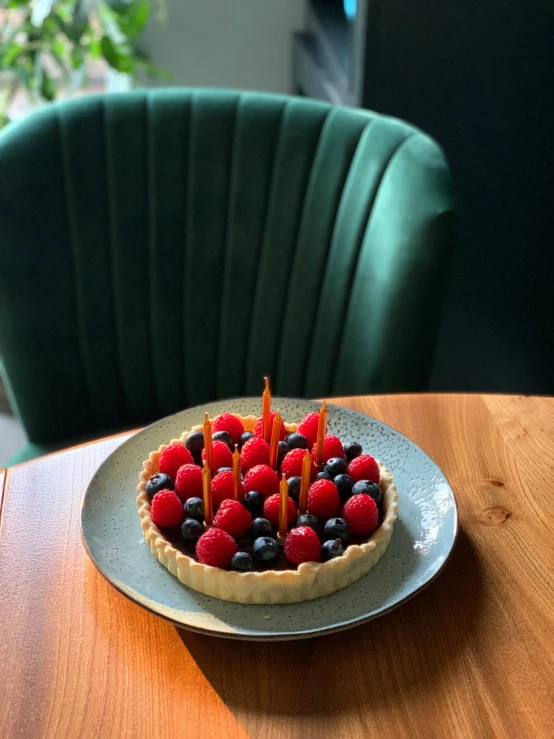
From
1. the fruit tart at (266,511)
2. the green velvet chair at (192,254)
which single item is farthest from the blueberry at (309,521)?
the green velvet chair at (192,254)

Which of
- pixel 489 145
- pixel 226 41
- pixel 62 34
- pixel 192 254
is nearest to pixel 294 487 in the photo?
pixel 192 254

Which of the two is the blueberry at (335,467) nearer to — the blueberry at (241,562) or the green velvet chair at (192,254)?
the blueberry at (241,562)

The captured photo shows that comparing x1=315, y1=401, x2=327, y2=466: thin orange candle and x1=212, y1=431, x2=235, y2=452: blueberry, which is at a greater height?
x1=315, y1=401, x2=327, y2=466: thin orange candle

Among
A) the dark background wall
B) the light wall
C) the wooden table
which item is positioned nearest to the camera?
the wooden table

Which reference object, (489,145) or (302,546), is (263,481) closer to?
(302,546)

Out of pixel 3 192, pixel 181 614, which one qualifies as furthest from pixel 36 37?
pixel 181 614

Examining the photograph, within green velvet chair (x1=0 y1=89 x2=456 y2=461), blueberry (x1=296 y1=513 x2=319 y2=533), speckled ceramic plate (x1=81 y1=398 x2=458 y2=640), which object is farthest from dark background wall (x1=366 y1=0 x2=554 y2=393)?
blueberry (x1=296 y1=513 x2=319 y2=533)

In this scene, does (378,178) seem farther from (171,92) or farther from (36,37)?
(36,37)

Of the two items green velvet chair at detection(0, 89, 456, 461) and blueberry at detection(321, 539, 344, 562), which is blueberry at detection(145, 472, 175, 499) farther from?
green velvet chair at detection(0, 89, 456, 461)
